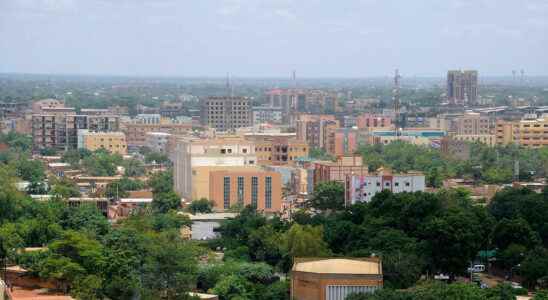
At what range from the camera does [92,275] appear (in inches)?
980

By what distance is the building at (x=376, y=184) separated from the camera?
39.8m

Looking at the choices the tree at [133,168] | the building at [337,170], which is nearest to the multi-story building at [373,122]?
the tree at [133,168]

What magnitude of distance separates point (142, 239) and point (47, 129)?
4061 cm

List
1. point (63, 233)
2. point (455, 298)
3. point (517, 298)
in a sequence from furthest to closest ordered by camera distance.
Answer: point (63, 233) < point (517, 298) < point (455, 298)

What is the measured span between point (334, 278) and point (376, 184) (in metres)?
16.4

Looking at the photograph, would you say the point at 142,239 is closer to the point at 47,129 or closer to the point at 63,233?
the point at 63,233

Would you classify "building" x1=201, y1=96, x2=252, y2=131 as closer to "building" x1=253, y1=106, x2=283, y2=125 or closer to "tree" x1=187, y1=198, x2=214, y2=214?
"building" x1=253, y1=106, x2=283, y2=125

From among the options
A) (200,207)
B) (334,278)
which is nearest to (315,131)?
(200,207)

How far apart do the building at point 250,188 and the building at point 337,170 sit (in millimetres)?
2548

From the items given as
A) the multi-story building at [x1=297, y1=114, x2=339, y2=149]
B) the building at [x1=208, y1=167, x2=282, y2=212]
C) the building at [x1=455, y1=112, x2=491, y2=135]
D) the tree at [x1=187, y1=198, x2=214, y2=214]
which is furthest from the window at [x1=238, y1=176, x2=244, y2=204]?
the building at [x1=455, y1=112, x2=491, y2=135]

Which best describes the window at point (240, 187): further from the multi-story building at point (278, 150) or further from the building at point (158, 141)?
the building at point (158, 141)

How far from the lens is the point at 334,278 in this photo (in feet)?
78.5

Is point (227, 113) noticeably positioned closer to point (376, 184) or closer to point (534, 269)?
point (376, 184)

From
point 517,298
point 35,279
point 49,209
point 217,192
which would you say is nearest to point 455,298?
point 517,298
